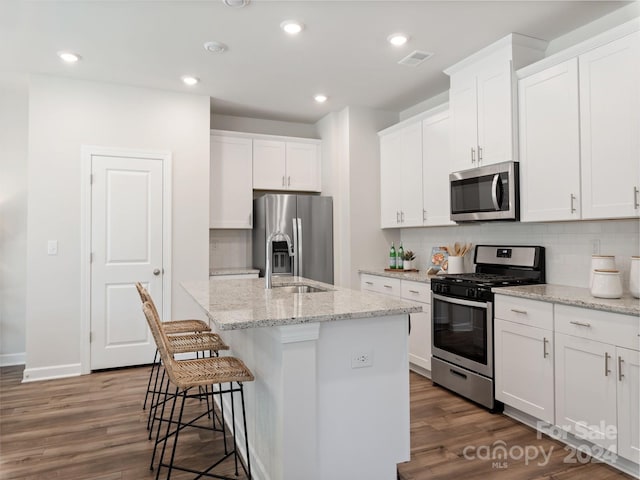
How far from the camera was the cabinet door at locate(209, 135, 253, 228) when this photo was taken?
183 inches

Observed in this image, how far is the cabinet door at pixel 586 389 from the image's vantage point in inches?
85.6

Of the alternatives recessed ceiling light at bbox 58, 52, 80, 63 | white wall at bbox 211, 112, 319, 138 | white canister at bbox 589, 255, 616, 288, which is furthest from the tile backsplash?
recessed ceiling light at bbox 58, 52, 80, 63

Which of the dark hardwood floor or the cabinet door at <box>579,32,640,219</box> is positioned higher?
the cabinet door at <box>579,32,640,219</box>

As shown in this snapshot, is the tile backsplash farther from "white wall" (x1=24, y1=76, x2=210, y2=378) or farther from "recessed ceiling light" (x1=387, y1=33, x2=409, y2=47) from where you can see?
"white wall" (x1=24, y1=76, x2=210, y2=378)

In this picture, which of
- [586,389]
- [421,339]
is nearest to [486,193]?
[421,339]

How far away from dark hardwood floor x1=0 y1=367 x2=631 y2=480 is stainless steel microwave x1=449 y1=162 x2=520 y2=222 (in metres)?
1.45

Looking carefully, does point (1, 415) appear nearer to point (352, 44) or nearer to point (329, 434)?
Result: point (329, 434)

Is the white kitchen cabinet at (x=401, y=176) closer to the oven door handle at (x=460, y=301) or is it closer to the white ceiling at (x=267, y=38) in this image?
the white ceiling at (x=267, y=38)

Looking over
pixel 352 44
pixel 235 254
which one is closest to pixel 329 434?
pixel 352 44

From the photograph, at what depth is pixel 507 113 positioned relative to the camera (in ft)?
9.95

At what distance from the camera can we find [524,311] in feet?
8.70

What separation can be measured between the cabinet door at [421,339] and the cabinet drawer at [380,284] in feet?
1.16

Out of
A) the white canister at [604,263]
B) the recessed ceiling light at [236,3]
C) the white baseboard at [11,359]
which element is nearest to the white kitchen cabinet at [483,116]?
the white canister at [604,263]

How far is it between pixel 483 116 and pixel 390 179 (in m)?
1.49
